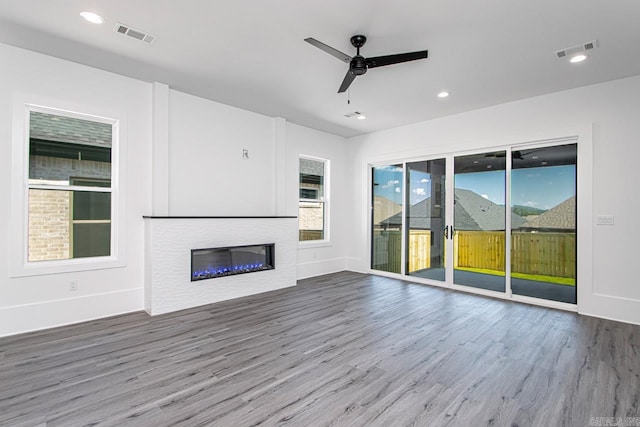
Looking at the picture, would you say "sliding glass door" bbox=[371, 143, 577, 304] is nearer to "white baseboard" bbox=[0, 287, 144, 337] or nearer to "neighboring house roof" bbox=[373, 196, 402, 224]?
"neighboring house roof" bbox=[373, 196, 402, 224]

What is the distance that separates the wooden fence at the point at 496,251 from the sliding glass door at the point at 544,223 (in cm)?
1

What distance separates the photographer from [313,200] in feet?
21.0

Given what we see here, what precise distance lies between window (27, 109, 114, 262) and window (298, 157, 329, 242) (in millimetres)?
3241

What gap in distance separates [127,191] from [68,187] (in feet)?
1.94

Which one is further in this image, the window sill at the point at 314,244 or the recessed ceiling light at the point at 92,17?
the window sill at the point at 314,244

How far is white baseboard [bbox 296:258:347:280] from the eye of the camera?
6.04 meters

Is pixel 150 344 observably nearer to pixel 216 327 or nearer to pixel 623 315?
pixel 216 327

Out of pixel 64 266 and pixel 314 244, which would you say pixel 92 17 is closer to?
pixel 64 266

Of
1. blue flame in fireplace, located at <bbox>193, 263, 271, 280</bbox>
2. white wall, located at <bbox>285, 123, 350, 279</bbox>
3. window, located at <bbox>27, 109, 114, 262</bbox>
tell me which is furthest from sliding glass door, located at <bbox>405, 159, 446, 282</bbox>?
window, located at <bbox>27, 109, 114, 262</bbox>

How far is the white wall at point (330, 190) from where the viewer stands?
19.3 ft

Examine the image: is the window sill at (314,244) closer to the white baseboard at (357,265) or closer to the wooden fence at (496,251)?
the white baseboard at (357,265)

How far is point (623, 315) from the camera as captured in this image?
3.76 metres

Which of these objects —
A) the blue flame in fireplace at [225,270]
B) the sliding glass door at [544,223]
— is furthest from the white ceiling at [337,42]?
the blue flame in fireplace at [225,270]

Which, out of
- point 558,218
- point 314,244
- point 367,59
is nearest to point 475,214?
point 558,218
